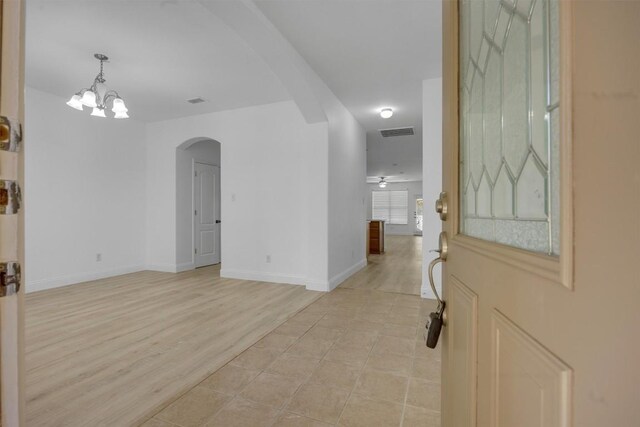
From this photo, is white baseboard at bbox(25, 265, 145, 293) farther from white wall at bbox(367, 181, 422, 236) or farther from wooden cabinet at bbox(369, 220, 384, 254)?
white wall at bbox(367, 181, 422, 236)

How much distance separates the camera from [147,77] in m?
3.70

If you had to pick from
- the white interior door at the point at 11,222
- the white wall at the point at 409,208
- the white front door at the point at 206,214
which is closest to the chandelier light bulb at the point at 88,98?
the white front door at the point at 206,214

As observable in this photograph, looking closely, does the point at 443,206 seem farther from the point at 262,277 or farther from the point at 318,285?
the point at 262,277

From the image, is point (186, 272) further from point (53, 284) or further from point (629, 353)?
point (629, 353)

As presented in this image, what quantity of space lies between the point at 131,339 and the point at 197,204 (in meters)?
3.77

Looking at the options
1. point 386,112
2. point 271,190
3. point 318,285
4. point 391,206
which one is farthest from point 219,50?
point 391,206

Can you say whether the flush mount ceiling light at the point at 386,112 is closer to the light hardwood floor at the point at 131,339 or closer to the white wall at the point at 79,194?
the light hardwood floor at the point at 131,339

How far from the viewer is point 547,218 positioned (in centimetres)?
43

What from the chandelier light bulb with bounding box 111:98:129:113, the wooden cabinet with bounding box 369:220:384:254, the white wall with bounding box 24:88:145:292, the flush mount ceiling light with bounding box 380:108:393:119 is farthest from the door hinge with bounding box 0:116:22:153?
the wooden cabinet with bounding box 369:220:384:254

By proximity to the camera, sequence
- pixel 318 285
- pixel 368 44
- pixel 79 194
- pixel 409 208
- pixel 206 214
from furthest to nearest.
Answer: pixel 409 208 → pixel 206 214 → pixel 79 194 → pixel 318 285 → pixel 368 44

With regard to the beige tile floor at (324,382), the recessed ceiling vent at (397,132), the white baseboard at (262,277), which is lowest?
the beige tile floor at (324,382)

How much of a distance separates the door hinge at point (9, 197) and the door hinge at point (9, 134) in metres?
0.06

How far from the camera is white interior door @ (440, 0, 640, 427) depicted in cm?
29

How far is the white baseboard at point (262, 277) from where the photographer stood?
450 centimetres
